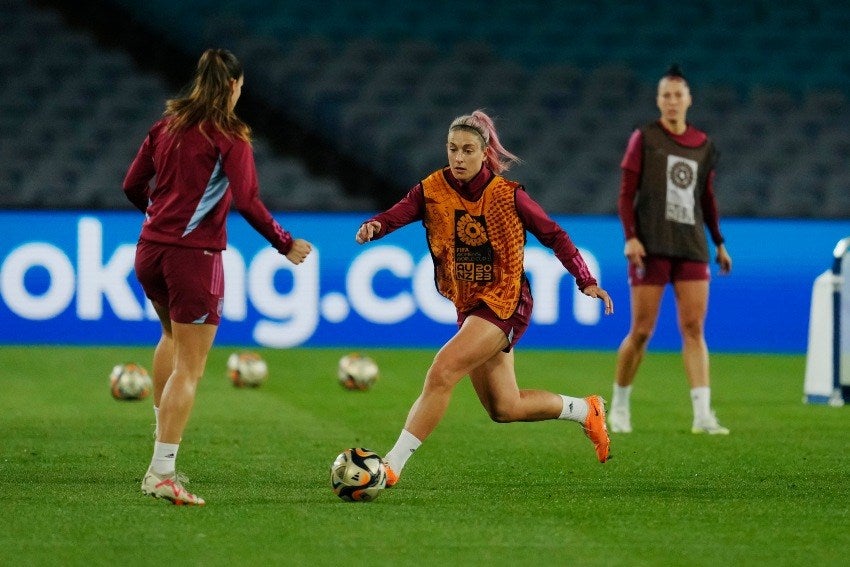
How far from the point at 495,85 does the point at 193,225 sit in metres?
12.6

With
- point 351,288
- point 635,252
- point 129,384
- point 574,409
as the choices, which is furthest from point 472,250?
point 351,288

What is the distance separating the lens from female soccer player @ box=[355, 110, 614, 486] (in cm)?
677

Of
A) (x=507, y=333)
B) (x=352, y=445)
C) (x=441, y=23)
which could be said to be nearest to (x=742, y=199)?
(x=441, y=23)

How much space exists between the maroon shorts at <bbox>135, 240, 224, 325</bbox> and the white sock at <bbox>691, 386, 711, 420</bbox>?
3782 mm

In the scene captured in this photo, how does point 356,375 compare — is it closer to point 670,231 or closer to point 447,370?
point 670,231

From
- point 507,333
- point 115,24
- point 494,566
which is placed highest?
point 115,24

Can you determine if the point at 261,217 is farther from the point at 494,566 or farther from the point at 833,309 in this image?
the point at 833,309

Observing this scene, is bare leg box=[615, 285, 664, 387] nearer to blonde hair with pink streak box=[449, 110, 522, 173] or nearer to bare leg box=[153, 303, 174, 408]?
blonde hair with pink streak box=[449, 110, 522, 173]

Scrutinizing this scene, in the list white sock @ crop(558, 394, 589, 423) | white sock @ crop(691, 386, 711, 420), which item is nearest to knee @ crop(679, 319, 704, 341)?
white sock @ crop(691, 386, 711, 420)

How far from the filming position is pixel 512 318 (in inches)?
273

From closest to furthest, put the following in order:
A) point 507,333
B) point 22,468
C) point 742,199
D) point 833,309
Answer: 1. point 507,333
2. point 22,468
3. point 833,309
4. point 742,199

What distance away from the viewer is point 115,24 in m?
19.2

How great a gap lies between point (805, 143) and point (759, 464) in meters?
11.3

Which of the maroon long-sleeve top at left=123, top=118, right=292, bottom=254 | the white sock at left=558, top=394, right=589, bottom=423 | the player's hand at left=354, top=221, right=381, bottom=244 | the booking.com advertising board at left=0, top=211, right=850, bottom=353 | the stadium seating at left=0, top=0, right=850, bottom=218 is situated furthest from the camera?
the stadium seating at left=0, top=0, right=850, bottom=218
